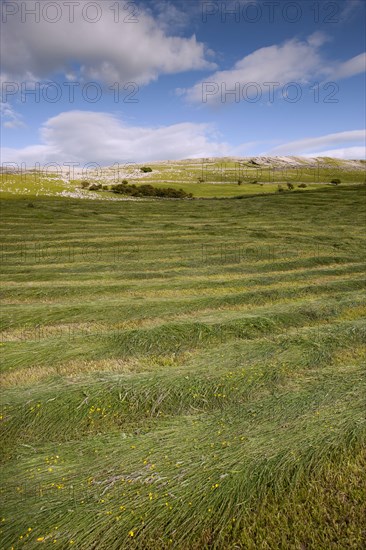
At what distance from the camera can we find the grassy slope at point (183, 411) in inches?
166

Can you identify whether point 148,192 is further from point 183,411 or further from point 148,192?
point 183,411

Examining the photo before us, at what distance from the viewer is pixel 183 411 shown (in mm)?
6289

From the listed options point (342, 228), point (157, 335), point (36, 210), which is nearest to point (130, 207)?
point (36, 210)

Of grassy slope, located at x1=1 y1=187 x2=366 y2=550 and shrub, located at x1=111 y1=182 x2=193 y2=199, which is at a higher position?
shrub, located at x1=111 y1=182 x2=193 y2=199

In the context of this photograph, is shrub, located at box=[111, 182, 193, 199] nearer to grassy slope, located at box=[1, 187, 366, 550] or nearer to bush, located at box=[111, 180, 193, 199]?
bush, located at box=[111, 180, 193, 199]

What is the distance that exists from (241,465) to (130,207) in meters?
38.5

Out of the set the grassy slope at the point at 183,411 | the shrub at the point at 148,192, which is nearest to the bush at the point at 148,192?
the shrub at the point at 148,192

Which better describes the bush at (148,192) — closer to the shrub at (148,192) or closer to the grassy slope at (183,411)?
the shrub at (148,192)

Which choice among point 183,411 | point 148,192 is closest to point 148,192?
point 148,192

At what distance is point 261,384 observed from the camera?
7047 millimetres

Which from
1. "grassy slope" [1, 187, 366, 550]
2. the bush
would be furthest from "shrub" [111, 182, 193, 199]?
"grassy slope" [1, 187, 366, 550]

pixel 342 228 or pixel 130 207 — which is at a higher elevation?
pixel 130 207

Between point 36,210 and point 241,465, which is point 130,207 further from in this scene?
point 241,465

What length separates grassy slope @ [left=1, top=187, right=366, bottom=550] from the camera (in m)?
4.21
